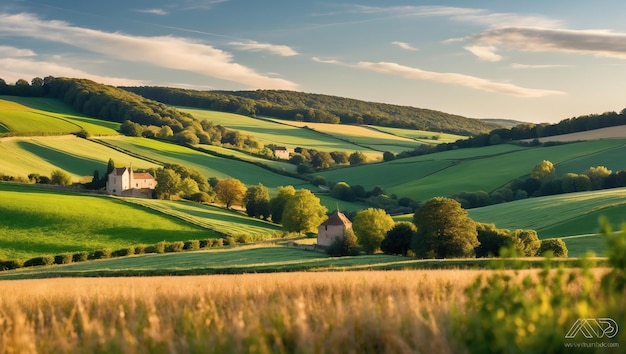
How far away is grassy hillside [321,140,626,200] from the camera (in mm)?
124688

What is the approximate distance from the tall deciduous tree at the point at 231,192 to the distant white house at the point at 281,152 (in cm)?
5792

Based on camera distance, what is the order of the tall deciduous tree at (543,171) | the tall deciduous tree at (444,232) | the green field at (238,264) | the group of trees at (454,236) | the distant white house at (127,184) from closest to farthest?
1. the green field at (238,264)
2. the group of trees at (454,236)
3. the tall deciduous tree at (444,232)
4. the distant white house at (127,184)
5. the tall deciduous tree at (543,171)

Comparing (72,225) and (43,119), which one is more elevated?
(43,119)

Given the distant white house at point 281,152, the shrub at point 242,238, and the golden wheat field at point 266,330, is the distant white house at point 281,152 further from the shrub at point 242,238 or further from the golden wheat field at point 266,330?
the golden wheat field at point 266,330

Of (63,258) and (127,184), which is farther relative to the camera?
(127,184)

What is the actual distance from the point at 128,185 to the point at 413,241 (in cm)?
6772

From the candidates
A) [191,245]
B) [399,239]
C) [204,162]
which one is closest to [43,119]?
[204,162]

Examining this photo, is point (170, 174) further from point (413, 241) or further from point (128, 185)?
point (413, 241)

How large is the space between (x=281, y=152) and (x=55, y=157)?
65845 millimetres

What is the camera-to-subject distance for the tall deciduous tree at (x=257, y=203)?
4301 inches

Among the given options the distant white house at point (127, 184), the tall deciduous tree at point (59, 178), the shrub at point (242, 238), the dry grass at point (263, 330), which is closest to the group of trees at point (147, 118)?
the distant white house at point (127, 184)

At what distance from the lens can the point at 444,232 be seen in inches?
2360

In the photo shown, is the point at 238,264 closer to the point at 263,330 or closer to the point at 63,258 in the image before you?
the point at 63,258

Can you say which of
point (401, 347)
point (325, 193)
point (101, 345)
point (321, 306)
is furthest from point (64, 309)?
point (325, 193)
